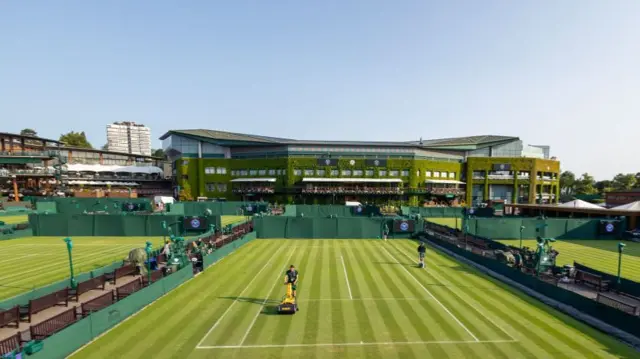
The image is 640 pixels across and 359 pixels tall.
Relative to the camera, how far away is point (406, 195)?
71.9m

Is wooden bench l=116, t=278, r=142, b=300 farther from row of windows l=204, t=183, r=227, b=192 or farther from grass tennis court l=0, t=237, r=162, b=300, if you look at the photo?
row of windows l=204, t=183, r=227, b=192

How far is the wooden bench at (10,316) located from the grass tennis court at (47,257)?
248 inches

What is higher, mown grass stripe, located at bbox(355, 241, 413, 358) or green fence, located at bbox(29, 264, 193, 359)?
green fence, located at bbox(29, 264, 193, 359)

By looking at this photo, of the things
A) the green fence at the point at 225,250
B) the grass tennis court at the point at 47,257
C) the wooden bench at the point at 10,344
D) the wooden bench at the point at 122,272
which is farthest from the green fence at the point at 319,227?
the wooden bench at the point at 10,344

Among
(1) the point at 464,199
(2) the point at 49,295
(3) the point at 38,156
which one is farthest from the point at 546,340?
(3) the point at 38,156

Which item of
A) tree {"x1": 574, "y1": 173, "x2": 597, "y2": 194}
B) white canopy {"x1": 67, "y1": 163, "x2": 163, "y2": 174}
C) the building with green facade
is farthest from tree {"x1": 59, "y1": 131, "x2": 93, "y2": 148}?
tree {"x1": 574, "y1": 173, "x2": 597, "y2": 194}

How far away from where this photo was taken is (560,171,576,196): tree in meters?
132

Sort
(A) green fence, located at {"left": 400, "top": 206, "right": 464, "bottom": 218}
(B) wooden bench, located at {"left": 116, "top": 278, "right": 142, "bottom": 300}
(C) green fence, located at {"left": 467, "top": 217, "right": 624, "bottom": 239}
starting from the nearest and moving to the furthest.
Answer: (B) wooden bench, located at {"left": 116, "top": 278, "right": 142, "bottom": 300} < (C) green fence, located at {"left": 467, "top": 217, "right": 624, "bottom": 239} < (A) green fence, located at {"left": 400, "top": 206, "right": 464, "bottom": 218}

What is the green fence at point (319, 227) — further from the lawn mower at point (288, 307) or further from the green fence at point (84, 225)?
the lawn mower at point (288, 307)

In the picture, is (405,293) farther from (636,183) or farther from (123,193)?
(636,183)

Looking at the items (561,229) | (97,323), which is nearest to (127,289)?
(97,323)

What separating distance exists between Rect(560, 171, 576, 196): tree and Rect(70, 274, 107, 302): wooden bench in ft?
546

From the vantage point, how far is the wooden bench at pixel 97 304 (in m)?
12.3

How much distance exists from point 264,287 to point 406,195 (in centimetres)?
5975
